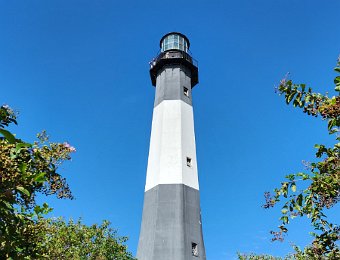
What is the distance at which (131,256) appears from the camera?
22969 mm

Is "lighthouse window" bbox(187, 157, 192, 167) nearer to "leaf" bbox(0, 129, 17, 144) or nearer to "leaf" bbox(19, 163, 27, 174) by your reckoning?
"leaf" bbox(19, 163, 27, 174)

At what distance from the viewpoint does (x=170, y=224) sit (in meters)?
22.6

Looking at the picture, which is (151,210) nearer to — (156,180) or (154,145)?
(156,180)

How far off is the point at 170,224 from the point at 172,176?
3.34m

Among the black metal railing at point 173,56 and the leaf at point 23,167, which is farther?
the black metal railing at point 173,56

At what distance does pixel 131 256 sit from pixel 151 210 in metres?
3.17

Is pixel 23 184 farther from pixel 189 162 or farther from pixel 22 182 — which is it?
pixel 189 162

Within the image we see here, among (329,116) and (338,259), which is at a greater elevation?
(329,116)

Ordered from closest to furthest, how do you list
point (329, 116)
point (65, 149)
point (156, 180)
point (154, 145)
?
1. point (329, 116)
2. point (65, 149)
3. point (156, 180)
4. point (154, 145)

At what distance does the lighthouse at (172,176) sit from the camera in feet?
72.9

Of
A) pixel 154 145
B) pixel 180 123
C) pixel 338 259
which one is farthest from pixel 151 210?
pixel 338 259

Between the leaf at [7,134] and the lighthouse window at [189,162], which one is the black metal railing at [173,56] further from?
the leaf at [7,134]

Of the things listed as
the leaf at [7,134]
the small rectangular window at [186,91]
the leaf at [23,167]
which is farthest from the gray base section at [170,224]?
the leaf at [7,134]

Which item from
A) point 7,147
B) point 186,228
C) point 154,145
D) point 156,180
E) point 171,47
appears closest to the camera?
point 7,147
